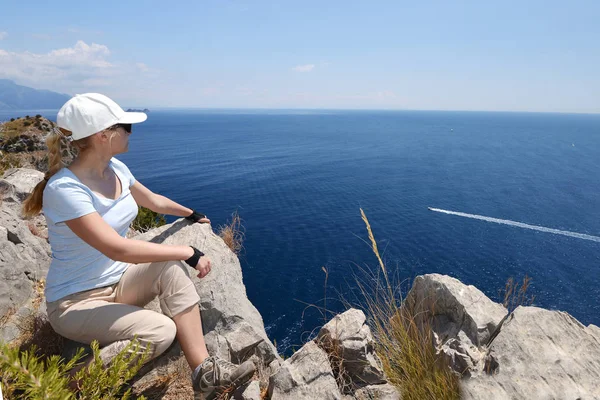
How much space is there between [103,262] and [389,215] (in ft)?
167

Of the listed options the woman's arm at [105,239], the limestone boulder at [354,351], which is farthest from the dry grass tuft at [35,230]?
the limestone boulder at [354,351]

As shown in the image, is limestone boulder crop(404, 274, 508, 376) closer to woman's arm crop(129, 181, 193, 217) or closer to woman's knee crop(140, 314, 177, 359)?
woman's knee crop(140, 314, 177, 359)

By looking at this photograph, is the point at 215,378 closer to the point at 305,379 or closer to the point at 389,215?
the point at 305,379

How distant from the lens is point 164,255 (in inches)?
127

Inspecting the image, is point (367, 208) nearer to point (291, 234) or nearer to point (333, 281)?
point (291, 234)

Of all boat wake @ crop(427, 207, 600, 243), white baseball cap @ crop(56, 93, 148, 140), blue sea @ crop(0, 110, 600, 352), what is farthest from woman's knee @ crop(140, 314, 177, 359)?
boat wake @ crop(427, 207, 600, 243)

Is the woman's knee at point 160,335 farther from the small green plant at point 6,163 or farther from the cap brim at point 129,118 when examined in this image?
the small green plant at point 6,163

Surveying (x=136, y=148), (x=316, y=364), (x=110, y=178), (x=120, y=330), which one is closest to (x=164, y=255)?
(x=120, y=330)

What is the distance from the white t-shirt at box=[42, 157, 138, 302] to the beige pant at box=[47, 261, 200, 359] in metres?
0.11

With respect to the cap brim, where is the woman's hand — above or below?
below

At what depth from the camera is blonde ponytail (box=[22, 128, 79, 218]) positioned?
10.1 feet

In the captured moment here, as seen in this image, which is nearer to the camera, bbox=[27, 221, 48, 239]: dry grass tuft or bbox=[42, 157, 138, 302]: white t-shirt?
bbox=[42, 157, 138, 302]: white t-shirt

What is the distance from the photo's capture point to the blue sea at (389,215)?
3469 centimetres

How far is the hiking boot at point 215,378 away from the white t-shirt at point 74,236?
127 cm
